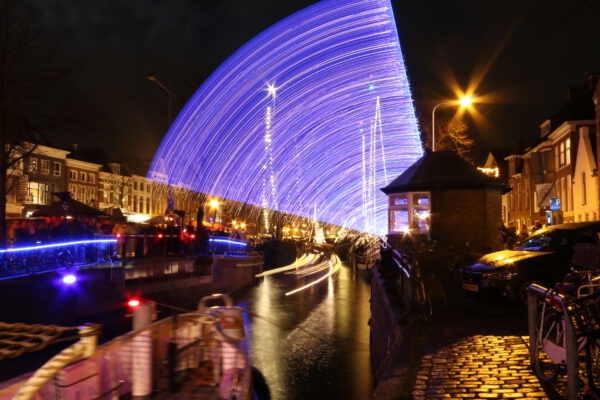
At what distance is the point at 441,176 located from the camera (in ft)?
68.4

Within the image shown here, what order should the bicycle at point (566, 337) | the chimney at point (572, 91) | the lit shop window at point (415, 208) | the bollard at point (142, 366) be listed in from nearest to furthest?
the bicycle at point (566, 337)
the bollard at point (142, 366)
the lit shop window at point (415, 208)
the chimney at point (572, 91)

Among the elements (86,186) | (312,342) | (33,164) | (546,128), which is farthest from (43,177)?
(546,128)

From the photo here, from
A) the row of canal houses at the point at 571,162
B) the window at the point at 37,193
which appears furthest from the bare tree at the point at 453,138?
the window at the point at 37,193

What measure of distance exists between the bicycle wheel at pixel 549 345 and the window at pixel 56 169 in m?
61.5

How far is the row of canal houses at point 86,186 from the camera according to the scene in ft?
168

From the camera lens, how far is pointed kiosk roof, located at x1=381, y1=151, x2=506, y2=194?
2031 centimetres

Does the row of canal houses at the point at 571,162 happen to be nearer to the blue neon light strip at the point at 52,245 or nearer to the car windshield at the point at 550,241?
the car windshield at the point at 550,241

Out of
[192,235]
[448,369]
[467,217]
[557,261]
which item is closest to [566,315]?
[448,369]

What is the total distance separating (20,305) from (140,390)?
10819mm

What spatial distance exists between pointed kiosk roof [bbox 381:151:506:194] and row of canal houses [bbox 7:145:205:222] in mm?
23263

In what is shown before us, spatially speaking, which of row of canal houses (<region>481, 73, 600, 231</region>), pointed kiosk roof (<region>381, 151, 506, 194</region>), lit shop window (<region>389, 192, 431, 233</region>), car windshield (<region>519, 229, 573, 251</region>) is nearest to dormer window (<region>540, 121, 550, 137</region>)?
row of canal houses (<region>481, 73, 600, 231</region>)

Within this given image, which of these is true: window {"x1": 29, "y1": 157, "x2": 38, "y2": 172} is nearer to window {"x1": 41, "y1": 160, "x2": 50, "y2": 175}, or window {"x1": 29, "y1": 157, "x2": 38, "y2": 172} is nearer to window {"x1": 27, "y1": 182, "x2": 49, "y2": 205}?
window {"x1": 27, "y1": 182, "x2": 49, "y2": 205}

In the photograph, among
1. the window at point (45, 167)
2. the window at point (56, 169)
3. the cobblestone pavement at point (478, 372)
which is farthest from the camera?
the window at point (56, 169)

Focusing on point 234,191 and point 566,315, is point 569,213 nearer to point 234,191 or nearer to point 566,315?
point 234,191
